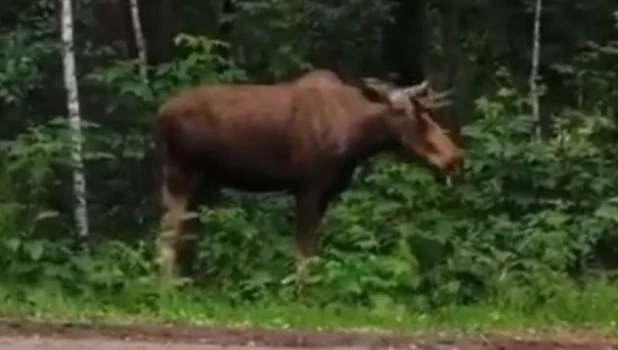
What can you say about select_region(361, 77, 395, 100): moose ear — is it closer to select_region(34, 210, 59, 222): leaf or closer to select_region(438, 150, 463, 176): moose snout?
select_region(438, 150, 463, 176): moose snout

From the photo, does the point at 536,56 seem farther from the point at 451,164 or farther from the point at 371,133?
the point at 371,133

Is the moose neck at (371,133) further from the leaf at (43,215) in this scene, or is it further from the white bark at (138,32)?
the white bark at (138,32)

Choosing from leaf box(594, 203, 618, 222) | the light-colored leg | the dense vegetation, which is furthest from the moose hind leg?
leaf box(594, 203, 618, 222)

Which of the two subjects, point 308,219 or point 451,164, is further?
point 451,164

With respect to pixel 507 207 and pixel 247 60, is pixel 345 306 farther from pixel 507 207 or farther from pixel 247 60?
pixel 247 60

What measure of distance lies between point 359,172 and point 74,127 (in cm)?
326

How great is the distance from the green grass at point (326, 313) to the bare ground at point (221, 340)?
0.52 meters

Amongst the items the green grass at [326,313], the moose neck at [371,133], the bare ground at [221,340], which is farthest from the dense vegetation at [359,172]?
the bare ground at [221,340]

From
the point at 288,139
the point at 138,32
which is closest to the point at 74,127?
the point at 288,139

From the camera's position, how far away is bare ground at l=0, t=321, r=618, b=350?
12.1 meters

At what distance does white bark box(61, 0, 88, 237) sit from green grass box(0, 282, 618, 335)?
7.82 feet

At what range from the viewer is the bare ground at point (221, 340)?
1207 cm

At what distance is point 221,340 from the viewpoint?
487 inches

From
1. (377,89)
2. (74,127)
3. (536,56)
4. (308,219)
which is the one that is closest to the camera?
(308,219)
